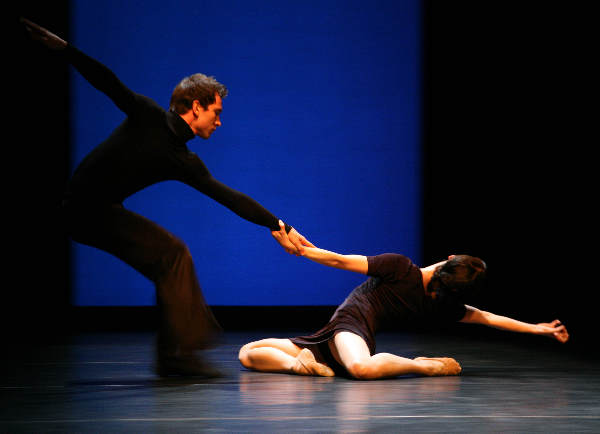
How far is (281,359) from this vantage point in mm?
2988

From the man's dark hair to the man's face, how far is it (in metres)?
0.02

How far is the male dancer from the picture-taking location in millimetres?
2594

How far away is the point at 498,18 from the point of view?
4.82 metres

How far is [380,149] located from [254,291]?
126cm

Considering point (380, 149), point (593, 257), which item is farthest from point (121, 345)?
point (593, 257)

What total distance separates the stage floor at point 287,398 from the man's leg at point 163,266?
15 cm

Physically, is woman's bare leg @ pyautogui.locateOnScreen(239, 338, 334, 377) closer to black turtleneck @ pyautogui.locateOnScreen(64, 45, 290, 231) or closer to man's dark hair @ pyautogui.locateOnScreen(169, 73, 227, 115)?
black turtleneck @ pyautogui.locateOnScreen(64, 45, 290, 231)

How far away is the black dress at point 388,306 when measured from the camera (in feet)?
9.48

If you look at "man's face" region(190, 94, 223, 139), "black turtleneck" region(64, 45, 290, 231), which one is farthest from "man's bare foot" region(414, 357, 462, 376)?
"man's face" region(190, 94, 223, 139)

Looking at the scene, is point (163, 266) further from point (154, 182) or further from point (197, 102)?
point (197, 102)

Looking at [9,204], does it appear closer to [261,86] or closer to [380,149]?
[261,86]

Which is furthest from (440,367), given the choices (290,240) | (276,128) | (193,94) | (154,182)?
(276,128)

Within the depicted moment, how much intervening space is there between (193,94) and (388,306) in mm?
1138

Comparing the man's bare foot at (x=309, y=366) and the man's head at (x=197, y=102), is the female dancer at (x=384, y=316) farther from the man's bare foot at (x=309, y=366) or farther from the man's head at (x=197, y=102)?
the man's head at (x=197, y=102)
